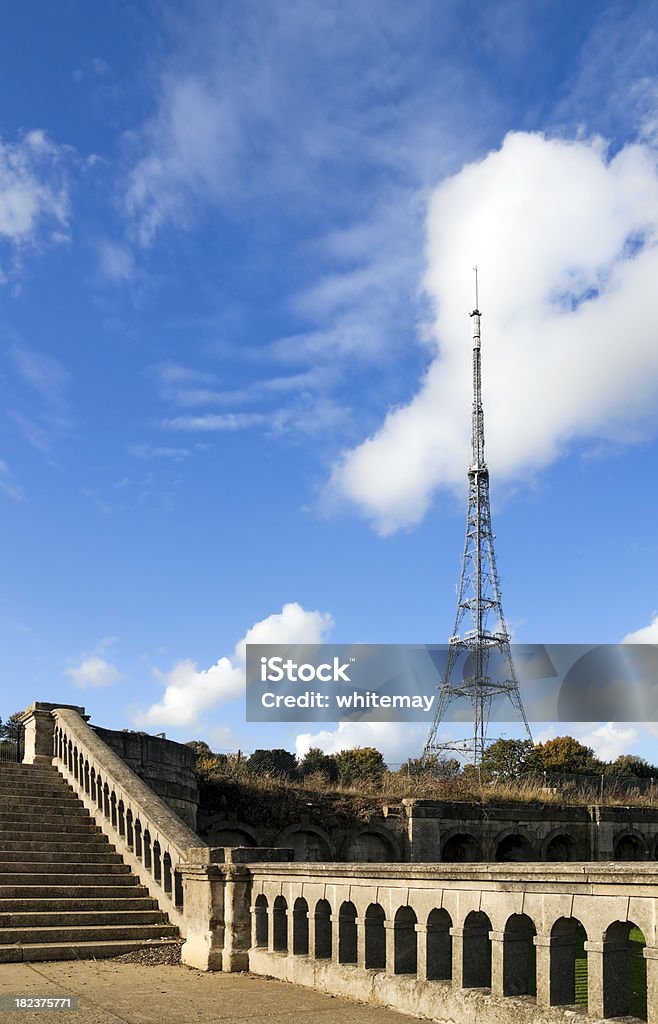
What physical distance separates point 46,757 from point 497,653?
1346 inches

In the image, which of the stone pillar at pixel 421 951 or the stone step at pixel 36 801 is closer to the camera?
the stone pillar at pixel 421 951

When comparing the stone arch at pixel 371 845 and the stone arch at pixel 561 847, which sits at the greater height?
the stone arch at pixel 371 845

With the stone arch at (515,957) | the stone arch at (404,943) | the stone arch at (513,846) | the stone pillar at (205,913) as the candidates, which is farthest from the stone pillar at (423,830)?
the stone arch at (515,957)

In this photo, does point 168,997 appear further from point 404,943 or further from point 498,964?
point 498,964

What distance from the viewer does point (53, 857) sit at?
39.2 feet

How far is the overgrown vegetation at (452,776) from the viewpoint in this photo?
26.2 m

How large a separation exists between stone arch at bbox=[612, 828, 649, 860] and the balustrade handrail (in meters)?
21.9

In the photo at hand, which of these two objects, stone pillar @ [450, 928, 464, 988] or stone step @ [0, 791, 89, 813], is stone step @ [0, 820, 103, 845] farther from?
stone pillar @ [450, 928, 464, 988]

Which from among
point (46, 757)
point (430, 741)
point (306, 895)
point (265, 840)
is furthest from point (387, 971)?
point (430, 741)

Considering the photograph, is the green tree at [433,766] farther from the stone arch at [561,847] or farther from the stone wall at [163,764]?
A: the stone wall at [163,764]

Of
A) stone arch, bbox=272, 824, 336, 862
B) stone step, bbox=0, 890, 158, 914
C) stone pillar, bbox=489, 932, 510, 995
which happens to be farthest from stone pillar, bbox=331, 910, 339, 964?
stone arch, bbox=272, 824, 336, 862

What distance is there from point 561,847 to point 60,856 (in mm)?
22758

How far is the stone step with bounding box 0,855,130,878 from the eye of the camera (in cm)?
1141

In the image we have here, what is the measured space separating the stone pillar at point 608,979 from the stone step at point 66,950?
20.3ft
